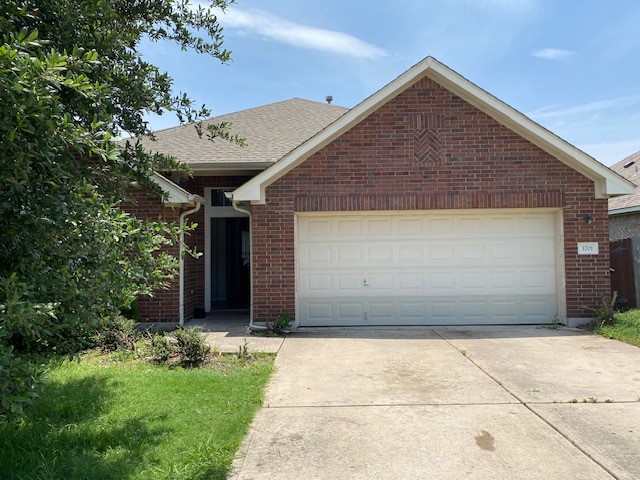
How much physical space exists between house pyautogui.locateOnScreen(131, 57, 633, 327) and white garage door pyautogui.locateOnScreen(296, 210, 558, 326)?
0.8 inches

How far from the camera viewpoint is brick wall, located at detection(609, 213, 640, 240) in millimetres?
14680

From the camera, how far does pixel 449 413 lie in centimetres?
455

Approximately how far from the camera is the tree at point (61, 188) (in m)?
2.39

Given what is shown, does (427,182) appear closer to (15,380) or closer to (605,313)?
(605,313)

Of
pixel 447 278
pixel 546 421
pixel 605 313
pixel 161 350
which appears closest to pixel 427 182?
pixel 447 278

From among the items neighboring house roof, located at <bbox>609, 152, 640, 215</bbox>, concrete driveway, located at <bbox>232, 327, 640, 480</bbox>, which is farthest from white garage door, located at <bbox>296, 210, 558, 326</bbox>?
neighboring house roof, located at <bbox>609, 152, 640, 215</bbox>

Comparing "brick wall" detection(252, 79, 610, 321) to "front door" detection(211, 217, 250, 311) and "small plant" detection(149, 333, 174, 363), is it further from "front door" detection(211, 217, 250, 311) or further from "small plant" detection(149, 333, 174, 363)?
"front door" detection(211, 217, 250, 311)

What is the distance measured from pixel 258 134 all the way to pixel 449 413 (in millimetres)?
9291

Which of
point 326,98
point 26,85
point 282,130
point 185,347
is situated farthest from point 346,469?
point 326,98

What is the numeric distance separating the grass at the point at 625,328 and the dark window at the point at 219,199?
8.20m

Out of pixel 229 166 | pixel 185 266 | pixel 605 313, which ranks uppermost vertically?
pixel 229 166

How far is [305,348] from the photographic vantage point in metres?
7.51

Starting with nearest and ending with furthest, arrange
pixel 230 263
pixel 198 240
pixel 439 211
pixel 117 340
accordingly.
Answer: pixel 117 340 < pixel 439 211 < pixel 198 240 < pixel 230 263

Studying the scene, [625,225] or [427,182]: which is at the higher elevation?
[427,182]
